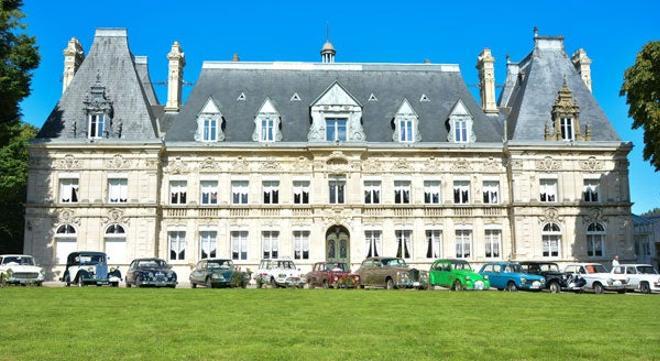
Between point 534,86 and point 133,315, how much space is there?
3728cm

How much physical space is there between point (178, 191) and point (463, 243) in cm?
1983

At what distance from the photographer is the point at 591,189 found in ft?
140

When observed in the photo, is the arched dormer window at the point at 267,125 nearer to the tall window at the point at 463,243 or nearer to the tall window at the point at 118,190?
the tall window at the point at 118,190

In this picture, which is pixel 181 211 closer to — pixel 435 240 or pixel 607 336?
pixel 435 240

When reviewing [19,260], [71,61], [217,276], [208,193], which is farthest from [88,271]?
[71,61]

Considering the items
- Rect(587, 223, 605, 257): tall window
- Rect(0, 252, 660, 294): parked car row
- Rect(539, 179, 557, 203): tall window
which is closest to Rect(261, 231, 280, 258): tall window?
Rect(0, 252, 660, 294): parked car row

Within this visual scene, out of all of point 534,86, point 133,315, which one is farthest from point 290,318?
point 534,86

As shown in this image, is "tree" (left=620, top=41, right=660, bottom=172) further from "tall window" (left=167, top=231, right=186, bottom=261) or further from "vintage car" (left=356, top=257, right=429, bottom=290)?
"tall window" (left=167, top=231, right=186, bottom=261)

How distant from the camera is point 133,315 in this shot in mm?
16484

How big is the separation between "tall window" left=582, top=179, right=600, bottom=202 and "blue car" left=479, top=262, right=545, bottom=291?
13040 millimetres

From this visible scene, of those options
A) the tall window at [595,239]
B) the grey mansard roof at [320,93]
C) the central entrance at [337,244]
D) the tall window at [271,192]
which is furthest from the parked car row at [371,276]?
the grey mansard roof at [320,93]

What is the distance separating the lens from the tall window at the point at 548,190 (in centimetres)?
4219

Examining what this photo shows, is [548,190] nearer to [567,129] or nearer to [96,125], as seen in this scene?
[567,129]

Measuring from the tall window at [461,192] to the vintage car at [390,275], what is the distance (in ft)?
37.7
